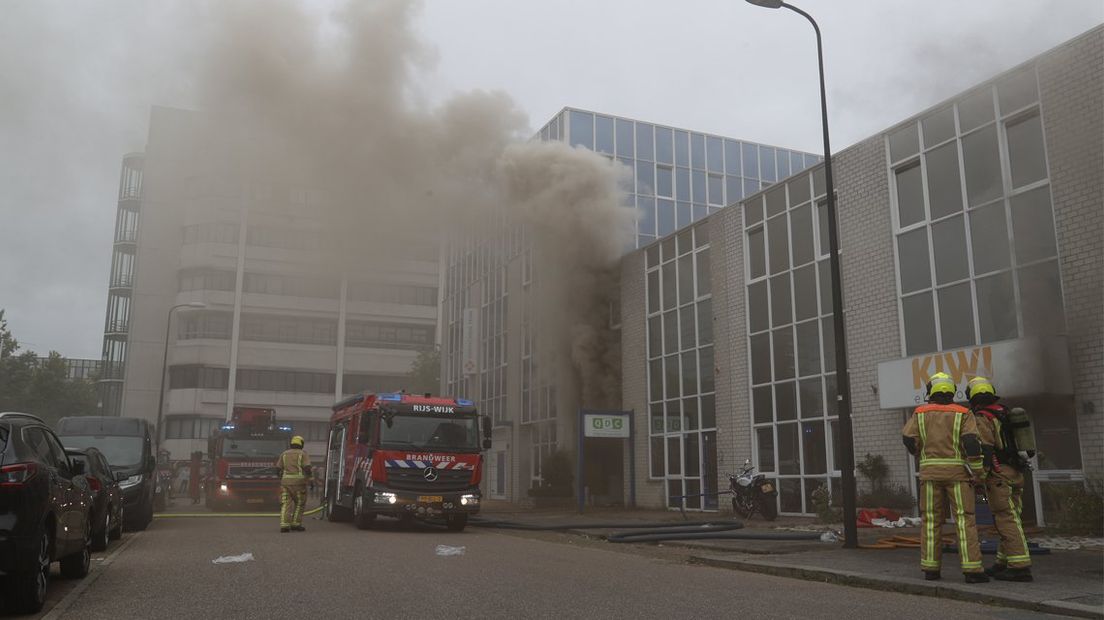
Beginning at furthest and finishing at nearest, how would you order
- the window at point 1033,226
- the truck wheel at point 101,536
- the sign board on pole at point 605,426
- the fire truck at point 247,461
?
the fire truck at point 247,461, the sign board on pole at point 605,426, the window at point 1033,226, the truck wheel at point 101,536

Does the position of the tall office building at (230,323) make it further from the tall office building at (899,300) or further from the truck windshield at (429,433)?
the truck windshield at (429,433)

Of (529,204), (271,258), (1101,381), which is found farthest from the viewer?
(271,258)

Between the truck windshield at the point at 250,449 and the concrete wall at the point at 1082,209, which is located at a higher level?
the concrete wall at the point at 1082,209

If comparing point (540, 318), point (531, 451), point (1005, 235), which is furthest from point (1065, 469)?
point (531, 451)

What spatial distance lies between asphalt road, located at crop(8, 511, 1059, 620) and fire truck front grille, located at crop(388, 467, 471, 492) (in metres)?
3.03

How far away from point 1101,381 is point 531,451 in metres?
21.7

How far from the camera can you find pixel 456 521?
1573cm

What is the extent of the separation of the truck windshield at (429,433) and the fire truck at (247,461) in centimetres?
1087

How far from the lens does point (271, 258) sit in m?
57.1

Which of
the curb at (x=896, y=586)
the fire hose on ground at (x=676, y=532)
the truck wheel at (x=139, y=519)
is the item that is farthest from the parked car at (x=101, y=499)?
the curb at (x=896, y=586)

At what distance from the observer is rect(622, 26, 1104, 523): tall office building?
42.4ft

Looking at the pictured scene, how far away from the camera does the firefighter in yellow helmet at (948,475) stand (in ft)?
24.8

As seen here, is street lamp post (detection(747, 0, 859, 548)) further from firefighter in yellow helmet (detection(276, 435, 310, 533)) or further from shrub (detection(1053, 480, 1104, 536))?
firefighter in yellow helmet (detection(276, 435, 310, 533))

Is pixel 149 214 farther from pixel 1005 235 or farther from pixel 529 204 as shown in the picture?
pixel 1005 235
